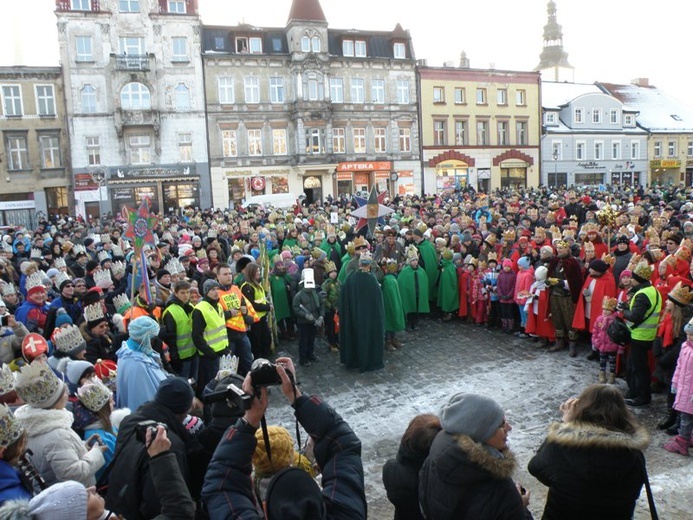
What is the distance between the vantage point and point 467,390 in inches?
302

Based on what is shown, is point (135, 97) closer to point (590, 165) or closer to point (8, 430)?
point (8, 430)

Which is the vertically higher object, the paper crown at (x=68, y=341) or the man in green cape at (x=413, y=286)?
the paper crown at (x=68, y=341)

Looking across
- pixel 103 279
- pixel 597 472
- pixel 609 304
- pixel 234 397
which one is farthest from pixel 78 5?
pixel 597 472

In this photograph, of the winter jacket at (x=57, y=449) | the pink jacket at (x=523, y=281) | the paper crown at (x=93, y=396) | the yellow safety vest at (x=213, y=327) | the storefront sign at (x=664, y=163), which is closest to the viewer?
the winter jacket at (x=57, y=449)

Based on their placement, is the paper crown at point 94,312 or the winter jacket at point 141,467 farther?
the paper crown at point 94,312

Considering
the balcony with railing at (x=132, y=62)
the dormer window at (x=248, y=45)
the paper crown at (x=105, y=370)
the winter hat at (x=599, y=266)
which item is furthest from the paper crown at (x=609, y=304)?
the dormer window at (x=248, y=45)

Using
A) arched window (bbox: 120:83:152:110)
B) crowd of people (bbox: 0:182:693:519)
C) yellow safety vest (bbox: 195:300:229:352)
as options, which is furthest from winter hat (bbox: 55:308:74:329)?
arched window (bbox: 120:83:152:110)

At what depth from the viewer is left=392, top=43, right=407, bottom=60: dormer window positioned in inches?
1528

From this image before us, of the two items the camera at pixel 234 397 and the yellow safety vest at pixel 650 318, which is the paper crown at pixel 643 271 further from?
the camera at pixel 234 397

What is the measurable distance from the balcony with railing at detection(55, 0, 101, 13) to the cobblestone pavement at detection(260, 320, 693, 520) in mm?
30850

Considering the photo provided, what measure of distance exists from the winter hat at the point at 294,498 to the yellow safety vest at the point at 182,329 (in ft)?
16.6

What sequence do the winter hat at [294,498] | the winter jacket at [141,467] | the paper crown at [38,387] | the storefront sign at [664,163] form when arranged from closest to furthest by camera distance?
the winter hat at [294,498], the winter jacket at [141,467], the paper crown at [38,387], the storefront sign at [664,163]

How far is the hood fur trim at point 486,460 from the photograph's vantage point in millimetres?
2471

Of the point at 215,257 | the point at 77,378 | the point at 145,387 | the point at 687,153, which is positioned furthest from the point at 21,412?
the point at 687,153
